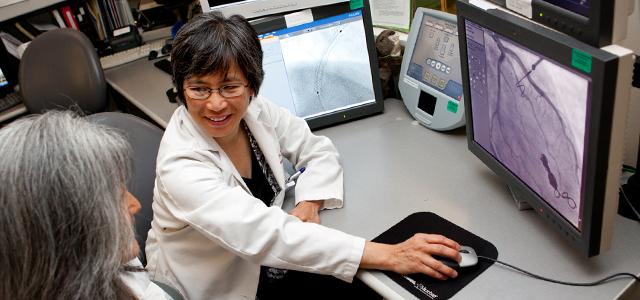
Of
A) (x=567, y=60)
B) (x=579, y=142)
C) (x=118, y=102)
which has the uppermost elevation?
(x=567, y=60)

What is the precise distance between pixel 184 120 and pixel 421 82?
2.30 ft

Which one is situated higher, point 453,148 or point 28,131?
point 28,131

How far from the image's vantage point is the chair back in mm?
1361

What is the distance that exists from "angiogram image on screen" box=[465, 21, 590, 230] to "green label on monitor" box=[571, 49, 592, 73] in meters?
0.02

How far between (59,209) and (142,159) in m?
0.76

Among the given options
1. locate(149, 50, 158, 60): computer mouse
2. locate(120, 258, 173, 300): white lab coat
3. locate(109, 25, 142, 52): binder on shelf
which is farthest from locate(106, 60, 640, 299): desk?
locate(109, 25, 142, 52): binder on shelf

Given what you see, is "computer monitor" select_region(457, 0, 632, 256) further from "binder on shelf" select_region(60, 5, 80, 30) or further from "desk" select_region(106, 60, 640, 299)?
"binder on shelf" select_region(60, 5, 80, 30)

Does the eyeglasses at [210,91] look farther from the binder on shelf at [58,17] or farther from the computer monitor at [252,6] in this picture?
the binder on shelf at [58,17]

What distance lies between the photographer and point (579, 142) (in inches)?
34.0

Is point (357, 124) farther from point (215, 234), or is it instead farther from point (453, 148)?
point (215, 234)

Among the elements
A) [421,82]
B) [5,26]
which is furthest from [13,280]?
[5,26]

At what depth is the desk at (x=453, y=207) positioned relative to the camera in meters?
1.00

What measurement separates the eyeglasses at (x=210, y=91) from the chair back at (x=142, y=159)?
0.26 metres

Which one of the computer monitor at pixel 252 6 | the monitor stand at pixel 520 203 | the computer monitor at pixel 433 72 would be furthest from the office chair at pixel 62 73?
the monitor stand at pixel 520 203
